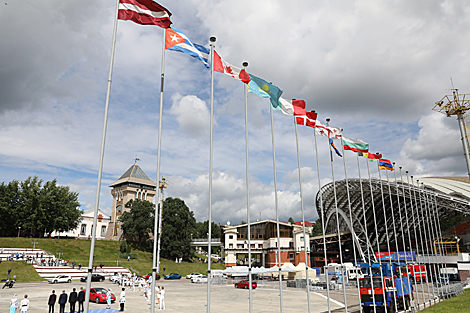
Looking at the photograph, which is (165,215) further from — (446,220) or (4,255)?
(446,220)

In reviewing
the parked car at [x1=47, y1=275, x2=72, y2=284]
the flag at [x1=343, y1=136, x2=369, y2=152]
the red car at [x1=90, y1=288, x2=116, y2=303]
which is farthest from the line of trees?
the flag at [x1=343, y1=136, x2=369, y2=152]

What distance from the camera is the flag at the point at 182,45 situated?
14219 mm

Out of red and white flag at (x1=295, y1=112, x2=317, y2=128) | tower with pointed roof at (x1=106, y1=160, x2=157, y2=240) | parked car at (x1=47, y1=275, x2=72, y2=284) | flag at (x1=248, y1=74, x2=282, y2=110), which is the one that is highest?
tower with pointed roof at (x1=106, y1=160, x2=157, y2=240)

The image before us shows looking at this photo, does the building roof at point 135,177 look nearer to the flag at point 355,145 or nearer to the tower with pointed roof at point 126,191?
the tower with pointed roof at point 126,191

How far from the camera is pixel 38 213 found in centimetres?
7544

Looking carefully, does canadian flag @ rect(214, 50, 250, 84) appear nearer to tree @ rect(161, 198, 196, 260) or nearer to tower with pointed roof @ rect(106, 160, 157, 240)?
tree @ rect(161, 198, 196, 260)

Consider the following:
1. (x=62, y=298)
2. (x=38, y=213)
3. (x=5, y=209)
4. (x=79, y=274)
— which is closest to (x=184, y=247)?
(x=79, y=274)

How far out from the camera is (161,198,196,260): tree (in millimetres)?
78312

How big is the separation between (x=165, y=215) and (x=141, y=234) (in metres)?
9.62

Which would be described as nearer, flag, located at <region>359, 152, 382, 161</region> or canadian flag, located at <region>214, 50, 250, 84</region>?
canadian flag, located at <region>214, 50, 250, 84</region>

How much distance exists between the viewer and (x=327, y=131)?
24406 mm

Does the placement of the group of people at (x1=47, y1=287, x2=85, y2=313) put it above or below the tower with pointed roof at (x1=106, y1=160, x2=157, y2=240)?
below

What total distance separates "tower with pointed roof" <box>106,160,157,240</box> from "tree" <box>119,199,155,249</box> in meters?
9.24

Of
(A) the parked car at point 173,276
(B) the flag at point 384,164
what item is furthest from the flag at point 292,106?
(A) the parked car at point 173,276
